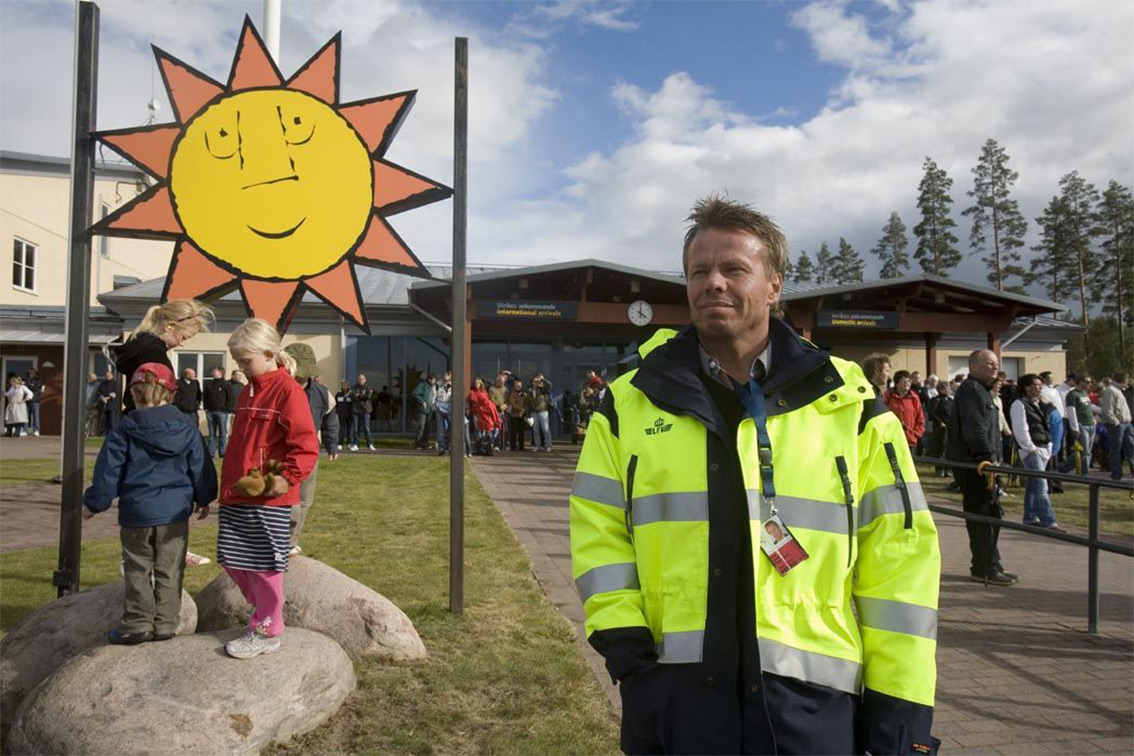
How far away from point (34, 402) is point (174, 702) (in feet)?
79.6

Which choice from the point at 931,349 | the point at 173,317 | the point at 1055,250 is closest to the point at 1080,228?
the point at 1055,250

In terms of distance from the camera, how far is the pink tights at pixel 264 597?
370 centimetres

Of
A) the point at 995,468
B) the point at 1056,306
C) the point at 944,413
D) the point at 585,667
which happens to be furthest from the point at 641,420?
the point at 1056,306

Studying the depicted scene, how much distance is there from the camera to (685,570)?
1.87 m

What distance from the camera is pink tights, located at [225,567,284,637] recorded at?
3699 millimetres

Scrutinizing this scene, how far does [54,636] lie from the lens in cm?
405

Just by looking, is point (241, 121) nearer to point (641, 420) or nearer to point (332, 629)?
point (332, 629)

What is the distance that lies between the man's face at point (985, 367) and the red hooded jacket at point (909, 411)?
3.39 metres

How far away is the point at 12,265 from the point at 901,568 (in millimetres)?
33761

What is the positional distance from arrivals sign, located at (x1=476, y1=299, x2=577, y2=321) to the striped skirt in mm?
15324

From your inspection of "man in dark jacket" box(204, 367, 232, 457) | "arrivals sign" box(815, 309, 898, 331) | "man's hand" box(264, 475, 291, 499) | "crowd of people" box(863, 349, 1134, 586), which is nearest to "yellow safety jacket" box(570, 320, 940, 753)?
"man's hand" box(264, 475, 291, 499)

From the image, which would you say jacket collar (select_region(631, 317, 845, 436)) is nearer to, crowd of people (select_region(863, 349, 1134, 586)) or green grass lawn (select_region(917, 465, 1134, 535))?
crowd of people (select_region(863, 349, 1134, 586))

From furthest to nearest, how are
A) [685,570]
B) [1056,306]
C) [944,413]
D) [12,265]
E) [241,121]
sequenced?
[12,265] → [1056,306] → [944,413] → [241,121] → [685,570]

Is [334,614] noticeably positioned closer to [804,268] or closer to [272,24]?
[272,24]
